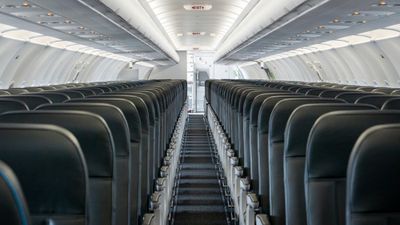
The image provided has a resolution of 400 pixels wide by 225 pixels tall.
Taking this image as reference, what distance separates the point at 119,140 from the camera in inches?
117

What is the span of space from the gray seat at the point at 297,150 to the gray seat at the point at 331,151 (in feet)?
1.65

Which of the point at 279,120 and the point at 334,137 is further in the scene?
the point at 279,120

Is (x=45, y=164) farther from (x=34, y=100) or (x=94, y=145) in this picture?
(x=34, y=100)

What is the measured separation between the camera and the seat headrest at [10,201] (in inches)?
46.2

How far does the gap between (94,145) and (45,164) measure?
659 millimetres

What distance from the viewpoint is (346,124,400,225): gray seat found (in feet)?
5.68

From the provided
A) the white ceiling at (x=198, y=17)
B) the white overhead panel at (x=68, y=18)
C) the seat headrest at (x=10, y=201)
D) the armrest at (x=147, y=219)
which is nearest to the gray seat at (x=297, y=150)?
the armrest at (x=147, y=219)

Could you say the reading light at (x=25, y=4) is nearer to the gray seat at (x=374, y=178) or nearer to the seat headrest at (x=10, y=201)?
the gray seat at (x=374, y=178)

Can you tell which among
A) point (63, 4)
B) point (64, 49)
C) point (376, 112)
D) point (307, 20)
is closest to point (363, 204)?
point (376, 112)

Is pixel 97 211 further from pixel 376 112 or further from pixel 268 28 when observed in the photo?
pixel 268 28

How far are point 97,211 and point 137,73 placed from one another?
125ft

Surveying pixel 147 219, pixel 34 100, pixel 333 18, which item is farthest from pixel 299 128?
pixel 333 18

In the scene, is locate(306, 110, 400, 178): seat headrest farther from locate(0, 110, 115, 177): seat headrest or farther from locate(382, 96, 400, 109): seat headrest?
locate(382, 96, 400, 109): seat headrest

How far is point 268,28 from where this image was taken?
1222 cm
